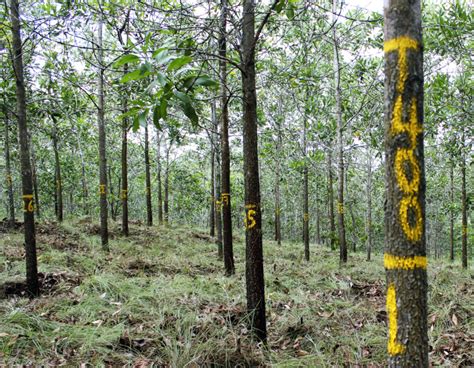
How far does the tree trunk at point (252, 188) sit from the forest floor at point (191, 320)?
299 millimetres

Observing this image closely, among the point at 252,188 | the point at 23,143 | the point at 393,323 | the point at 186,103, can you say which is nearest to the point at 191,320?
the point at 252,188

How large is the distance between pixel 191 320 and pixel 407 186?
3.07 metres

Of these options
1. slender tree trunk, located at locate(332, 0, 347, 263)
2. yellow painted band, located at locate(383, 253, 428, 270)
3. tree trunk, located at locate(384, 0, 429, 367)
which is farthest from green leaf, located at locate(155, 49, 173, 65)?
slender tree trunk, located at locate(332, 0, 347, 263)

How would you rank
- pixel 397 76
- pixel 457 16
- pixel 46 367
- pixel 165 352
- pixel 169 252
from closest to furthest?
pixel 397 76, pixel 46 367, pixel 165 352, pixel 457 16, pixel 169 252

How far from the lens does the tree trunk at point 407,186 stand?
1.46 m

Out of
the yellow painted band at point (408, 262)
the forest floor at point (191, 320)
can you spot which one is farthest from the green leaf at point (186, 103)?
the forest floor at point (191, 320)

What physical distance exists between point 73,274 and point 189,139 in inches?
377

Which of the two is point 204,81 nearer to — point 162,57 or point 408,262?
point 162,57

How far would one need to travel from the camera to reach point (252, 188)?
342 cm

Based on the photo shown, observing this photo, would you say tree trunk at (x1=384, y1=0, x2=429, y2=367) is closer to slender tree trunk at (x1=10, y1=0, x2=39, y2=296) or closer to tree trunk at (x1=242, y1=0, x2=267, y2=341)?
tree trunk at (x1=242, y1=0, x2=267, y2=341)

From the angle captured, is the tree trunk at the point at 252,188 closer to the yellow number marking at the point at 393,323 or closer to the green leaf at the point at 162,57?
the green leaf at the point at 162,57

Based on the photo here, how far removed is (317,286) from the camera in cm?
630

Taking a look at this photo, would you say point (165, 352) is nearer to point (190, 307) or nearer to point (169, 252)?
point (190, 307)

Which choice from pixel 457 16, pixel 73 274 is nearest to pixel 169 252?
pixel 73 274
